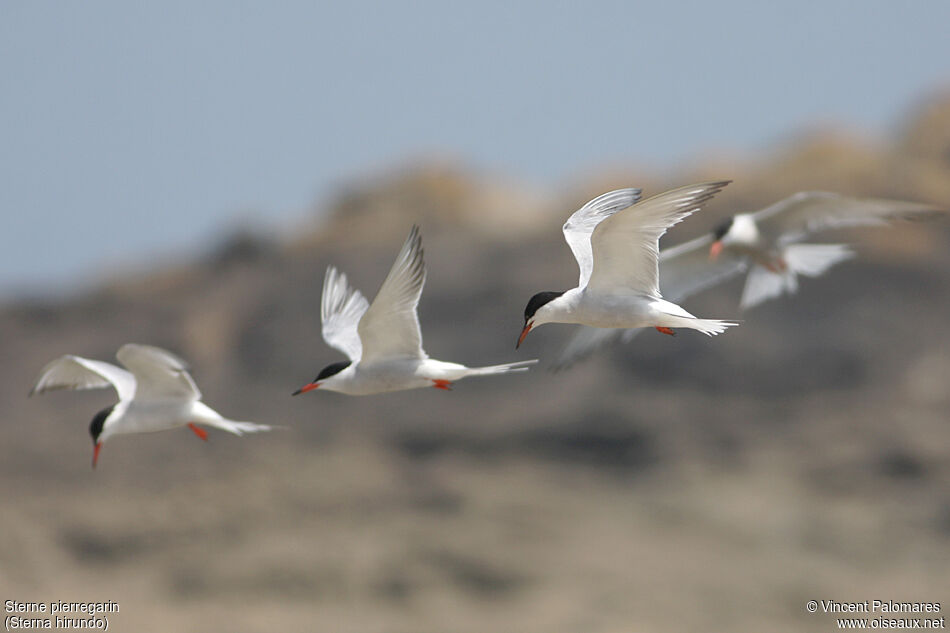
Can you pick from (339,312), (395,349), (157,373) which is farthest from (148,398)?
(395,349)

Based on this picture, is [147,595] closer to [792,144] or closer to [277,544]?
[277,544]

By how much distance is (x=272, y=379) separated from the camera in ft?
82.3

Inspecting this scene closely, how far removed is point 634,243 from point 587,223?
0.58 metres

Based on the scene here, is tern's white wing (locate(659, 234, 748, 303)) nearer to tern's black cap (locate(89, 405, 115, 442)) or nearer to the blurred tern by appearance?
the blurred tern

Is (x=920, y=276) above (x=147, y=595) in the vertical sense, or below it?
above

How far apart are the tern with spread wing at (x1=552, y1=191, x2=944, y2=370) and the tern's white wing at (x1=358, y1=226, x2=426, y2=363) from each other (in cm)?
215

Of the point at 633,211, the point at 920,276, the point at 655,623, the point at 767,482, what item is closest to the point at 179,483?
the point at 655,623

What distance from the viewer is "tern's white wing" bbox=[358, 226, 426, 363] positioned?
604cm

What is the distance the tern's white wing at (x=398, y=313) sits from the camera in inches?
238

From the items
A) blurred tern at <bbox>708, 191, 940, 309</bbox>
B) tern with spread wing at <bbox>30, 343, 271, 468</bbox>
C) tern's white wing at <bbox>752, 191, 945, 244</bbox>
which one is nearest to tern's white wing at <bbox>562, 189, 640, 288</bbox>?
tern with spread wing at <bbox>30, 343, 271, 468</bbox>

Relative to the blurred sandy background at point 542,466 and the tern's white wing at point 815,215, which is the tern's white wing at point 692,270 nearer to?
the tern's white wing at point 815,215

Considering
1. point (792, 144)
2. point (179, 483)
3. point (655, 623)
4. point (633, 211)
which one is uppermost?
point (633, 211)

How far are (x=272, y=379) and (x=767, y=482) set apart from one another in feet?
33.4

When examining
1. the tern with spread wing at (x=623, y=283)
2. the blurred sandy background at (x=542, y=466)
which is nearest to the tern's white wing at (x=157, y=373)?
the tern with spread wing at (x=623, y=283)
